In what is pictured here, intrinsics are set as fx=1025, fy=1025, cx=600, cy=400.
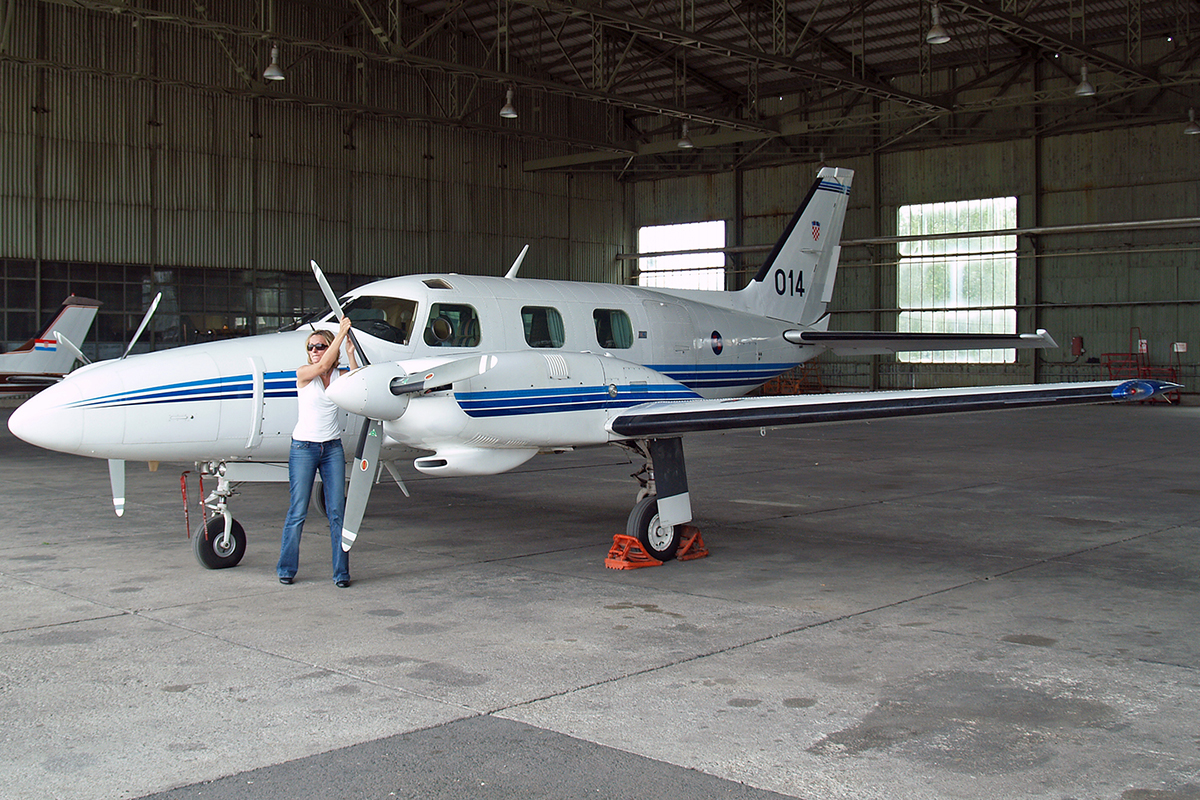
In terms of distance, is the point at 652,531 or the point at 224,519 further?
the point at 652,531

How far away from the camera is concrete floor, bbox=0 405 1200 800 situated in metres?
4.05

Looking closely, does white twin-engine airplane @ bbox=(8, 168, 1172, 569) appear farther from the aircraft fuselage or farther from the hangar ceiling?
the hangar ceiling

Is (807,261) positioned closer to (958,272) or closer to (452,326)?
(452,326)

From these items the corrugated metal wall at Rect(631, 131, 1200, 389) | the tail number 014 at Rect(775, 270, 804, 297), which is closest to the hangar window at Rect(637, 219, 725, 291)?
the corrugated metal wall at Rect(631, 131, 1200, 389)

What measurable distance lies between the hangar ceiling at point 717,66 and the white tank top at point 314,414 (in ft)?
58.8

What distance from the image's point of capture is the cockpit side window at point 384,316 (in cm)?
893

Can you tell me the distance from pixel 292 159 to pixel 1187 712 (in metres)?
33.6

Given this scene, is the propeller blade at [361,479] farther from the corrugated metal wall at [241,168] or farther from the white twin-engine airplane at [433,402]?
the corrugated metal wall at [241,168]

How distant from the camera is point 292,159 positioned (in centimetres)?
3425

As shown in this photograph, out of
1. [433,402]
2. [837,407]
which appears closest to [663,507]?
[837,407]

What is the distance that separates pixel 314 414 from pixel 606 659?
305 cm

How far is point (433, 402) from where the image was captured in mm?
7559

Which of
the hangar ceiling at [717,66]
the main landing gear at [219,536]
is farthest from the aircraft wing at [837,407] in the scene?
the hangar ceiling at [717,66]

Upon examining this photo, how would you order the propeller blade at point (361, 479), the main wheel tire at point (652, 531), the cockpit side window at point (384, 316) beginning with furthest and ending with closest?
the cockpit side window at point (384, 316)
the main wheel tire at point (652, 531)
the propeller blade at point (361, 479)
